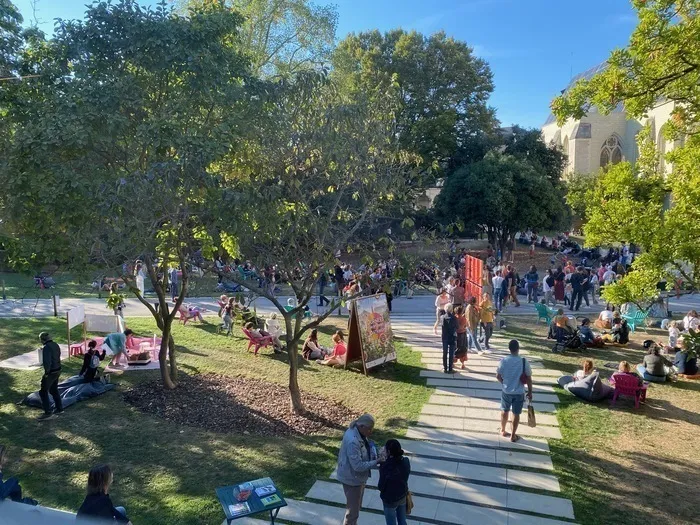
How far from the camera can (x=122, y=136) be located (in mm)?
8633

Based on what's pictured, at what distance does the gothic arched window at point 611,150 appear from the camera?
61.9 meters

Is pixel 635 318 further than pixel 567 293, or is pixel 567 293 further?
pixel 567 293

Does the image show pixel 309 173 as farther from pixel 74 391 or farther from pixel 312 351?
pixel 74 391

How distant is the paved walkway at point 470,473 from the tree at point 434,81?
2909cm

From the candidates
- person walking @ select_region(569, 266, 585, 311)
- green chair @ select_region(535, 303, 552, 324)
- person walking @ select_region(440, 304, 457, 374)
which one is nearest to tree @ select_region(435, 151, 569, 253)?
person walking @ select_region(569, 266, 585, 311)

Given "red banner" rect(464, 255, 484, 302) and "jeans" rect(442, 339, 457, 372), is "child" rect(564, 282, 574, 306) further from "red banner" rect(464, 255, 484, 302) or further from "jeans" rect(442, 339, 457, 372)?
"jeans" rect(442, 339, 457, 372)

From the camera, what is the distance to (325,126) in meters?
8.40

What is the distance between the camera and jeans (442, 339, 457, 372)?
11602 millimetres

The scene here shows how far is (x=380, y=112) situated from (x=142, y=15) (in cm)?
435

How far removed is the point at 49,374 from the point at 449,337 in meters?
7.91

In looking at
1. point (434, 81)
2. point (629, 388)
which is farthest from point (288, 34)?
point (629, 388)

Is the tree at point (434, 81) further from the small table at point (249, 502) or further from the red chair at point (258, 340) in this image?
the small table at point (249, 502)

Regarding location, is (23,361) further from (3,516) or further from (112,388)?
(3,516)

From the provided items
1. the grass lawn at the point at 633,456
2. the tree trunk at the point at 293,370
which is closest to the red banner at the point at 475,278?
the grass lawn at the point at 633,456
